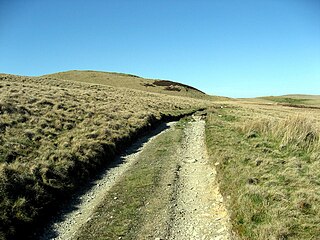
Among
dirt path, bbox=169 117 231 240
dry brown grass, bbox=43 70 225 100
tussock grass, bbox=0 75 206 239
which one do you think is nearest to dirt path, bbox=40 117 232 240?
dirt path, bbox=169 117 231 240

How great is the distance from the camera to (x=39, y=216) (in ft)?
37.3

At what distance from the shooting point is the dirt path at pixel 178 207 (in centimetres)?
976

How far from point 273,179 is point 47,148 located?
12.6 metres

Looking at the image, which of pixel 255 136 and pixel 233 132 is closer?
pixel 255 136

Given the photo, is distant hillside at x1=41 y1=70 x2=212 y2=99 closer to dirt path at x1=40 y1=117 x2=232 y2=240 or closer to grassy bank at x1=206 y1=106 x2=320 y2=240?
grassy bank at x1=206 y1=106 x2=320 y2=240

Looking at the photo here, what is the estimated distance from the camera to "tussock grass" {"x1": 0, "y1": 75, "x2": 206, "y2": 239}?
11.6m

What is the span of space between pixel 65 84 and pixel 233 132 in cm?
5381

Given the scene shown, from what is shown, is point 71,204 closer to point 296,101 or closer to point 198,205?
point 198,205

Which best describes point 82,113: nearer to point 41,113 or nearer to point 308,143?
point 41,113

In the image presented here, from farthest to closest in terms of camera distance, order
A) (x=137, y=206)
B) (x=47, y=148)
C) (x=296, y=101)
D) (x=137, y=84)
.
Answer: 1. (x=296, y=101)
2. (x=137, y=84)
3. (x=47, y=148)
4. (x=137, y=206)

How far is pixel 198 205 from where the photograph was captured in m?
11.5

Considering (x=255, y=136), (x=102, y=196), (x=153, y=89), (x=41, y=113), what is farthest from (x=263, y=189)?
(x=153, y=89)

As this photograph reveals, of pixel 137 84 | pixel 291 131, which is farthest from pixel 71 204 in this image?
pixel 137 84

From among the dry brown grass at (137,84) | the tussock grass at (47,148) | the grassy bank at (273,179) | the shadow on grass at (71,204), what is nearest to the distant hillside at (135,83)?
the dry brown grass at (137,84)
